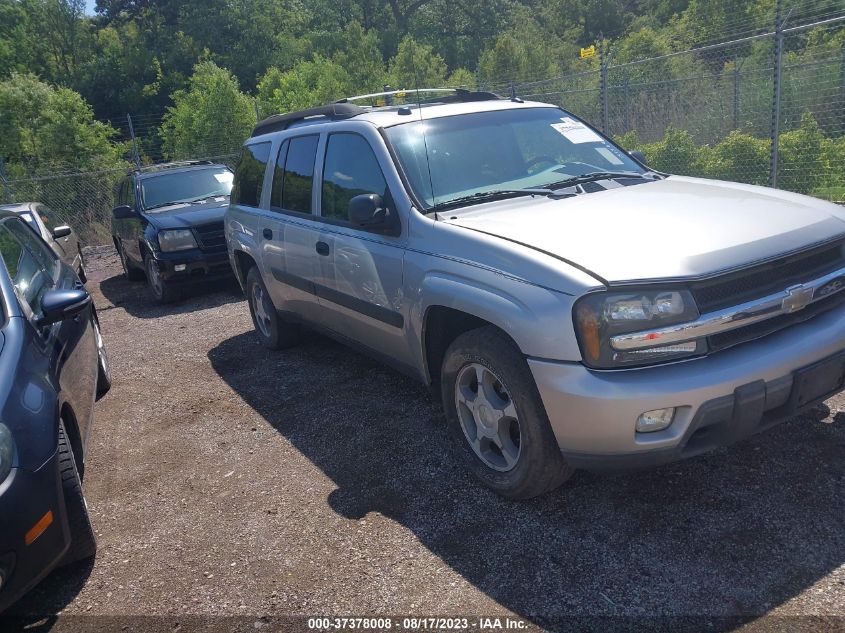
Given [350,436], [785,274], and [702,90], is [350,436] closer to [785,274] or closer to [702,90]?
[785,274]

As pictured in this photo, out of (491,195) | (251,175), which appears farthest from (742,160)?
(491,195)

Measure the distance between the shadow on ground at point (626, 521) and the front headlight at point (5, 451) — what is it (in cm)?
146

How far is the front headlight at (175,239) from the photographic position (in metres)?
8.81

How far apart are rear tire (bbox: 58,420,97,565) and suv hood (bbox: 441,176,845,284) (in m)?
2.09

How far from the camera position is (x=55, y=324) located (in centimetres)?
403

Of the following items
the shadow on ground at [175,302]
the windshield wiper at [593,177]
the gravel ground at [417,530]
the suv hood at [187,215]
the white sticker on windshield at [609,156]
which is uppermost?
the white sticker on windshield at [609,156]

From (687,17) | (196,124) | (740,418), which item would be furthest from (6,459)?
(687,17)

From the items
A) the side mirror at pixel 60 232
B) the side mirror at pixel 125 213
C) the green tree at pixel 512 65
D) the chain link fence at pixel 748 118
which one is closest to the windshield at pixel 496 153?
the chain link fence at pixel 748 118

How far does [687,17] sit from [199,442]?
110ft

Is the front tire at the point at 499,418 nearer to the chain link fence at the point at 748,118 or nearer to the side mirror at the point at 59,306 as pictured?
the side mirror at the point at 59,306

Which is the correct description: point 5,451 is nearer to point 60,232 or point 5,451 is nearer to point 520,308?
point 520,308

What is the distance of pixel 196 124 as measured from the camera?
18.4m

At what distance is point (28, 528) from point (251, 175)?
12.3 ft

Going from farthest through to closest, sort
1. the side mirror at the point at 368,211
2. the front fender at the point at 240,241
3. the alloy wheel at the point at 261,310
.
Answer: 1. the alloy wheel at the point at 261,310
2. the front fender at the point at 240,241
3. the side mirror at the point at 368,211
